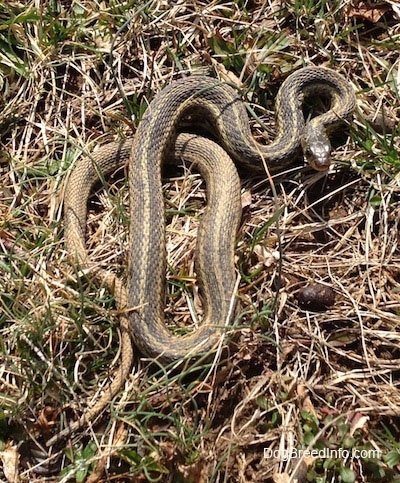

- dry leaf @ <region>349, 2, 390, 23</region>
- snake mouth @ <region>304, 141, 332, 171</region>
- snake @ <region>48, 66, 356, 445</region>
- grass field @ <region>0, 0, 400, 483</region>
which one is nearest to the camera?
grass field @ <region>0, 0, 400, 483</region>

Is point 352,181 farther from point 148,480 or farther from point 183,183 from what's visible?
point 148,480

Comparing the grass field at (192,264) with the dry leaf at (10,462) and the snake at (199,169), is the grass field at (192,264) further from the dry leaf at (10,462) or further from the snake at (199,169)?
the snake at (199,169)

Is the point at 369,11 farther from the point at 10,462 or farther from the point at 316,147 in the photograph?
the point at 10,462

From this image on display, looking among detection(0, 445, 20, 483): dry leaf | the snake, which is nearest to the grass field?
detection(0, 445, 20, 483): dry leaf

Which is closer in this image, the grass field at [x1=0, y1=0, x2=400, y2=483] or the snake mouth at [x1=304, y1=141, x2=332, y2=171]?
the grass field at [x1=0, y1=0, x2=400, y2=483]

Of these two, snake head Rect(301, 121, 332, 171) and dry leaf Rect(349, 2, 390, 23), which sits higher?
dry leaf Rect(349, 2, 390, 23)

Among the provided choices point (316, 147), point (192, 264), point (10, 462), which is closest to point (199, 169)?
point (192, 264)

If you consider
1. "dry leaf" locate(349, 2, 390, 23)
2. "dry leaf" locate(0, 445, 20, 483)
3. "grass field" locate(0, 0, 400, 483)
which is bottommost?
"dry leaf" locate(0, 445, 20, 483)

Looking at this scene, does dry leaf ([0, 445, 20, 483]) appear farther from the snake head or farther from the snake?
the snake head
